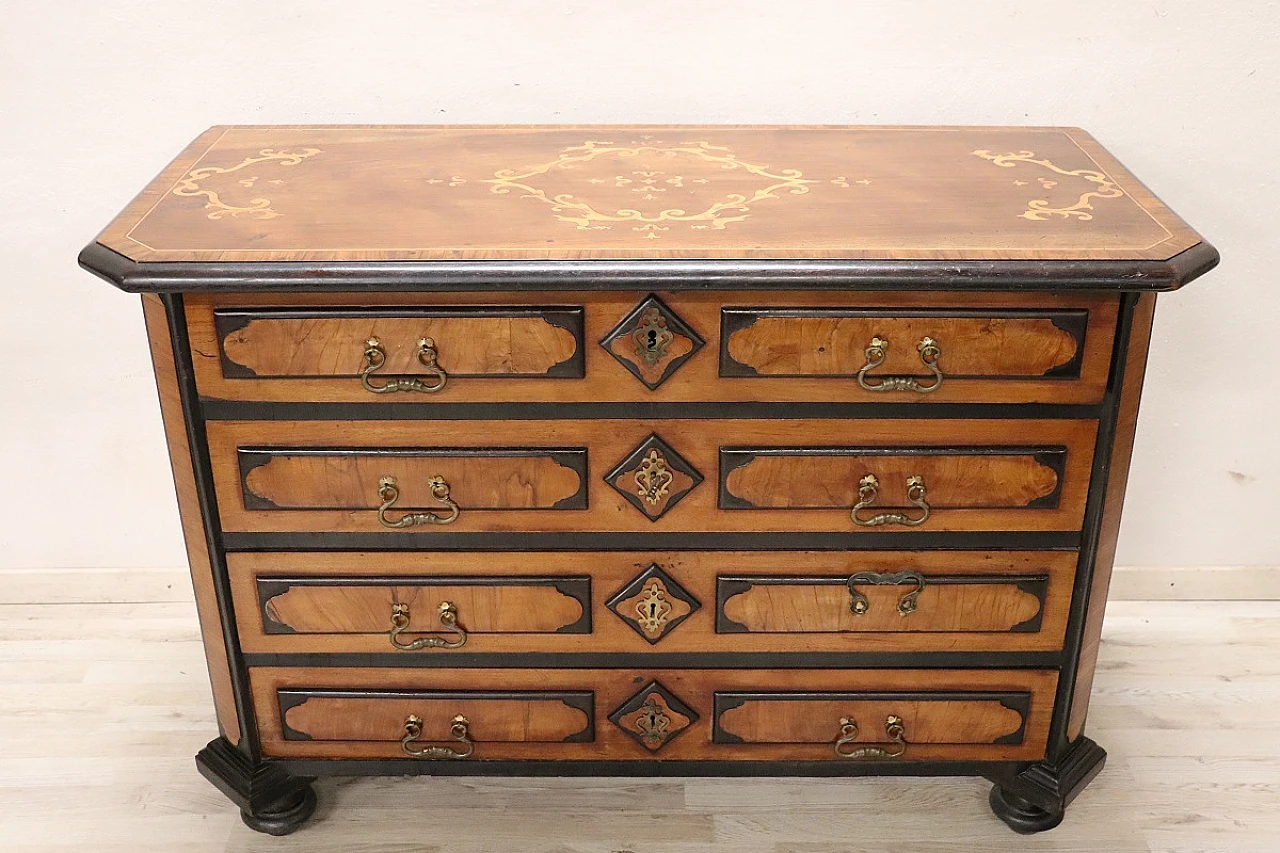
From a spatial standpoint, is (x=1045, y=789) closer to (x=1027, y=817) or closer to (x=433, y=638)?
(x=1027, y=817)

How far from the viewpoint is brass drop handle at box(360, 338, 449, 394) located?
1.80 metres

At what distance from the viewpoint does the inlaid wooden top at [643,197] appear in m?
1.77

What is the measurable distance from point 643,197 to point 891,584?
0.71 meters

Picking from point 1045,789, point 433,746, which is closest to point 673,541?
point 433,746

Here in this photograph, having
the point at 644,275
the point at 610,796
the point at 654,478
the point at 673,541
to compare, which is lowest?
the point at 610,796

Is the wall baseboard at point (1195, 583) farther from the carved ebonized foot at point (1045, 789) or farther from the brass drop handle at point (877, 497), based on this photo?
the brass drop handle at point (877, 497)

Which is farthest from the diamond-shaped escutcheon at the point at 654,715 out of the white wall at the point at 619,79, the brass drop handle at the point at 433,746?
the white wall at the point at 619,79

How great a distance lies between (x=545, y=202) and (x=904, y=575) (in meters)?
0.79

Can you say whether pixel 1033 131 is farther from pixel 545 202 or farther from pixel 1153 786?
pixel 1153 786

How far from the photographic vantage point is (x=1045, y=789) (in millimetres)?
2182

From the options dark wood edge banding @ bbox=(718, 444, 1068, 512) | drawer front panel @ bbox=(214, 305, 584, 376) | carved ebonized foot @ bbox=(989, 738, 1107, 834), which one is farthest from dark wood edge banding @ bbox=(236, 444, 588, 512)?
carved ebonized foot @ bbox=(989, 738, 1107, 834)

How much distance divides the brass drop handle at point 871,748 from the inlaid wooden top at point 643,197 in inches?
32.0

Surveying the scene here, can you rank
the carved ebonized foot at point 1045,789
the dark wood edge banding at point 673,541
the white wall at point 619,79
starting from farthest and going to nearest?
1. the white wall at point 619,79
2. the carved ebonized foot at point 1045,789
3. the dark wood edge banding at point 673,541

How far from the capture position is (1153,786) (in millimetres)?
2369
